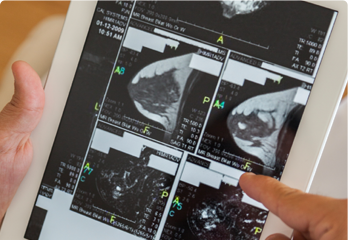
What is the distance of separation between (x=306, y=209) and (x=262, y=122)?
0.55 feet

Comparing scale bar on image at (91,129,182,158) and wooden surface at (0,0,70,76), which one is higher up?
wooden surface at (0,0,70,76)

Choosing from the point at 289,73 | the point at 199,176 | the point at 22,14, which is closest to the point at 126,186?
the point at 199,176

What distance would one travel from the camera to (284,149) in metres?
0.51

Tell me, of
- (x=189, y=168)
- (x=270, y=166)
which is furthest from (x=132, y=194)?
(x=270, y=166)

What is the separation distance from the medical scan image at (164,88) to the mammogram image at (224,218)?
0.16 m

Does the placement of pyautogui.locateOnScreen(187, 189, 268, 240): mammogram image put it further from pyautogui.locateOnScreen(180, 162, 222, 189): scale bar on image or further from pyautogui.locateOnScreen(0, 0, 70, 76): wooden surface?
pyautogui.locateOnScreen(0, 0, 70, 76): wooden surface

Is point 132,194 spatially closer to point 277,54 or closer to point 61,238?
point 61,238

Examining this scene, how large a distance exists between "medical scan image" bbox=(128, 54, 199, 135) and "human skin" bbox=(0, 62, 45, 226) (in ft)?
0.62

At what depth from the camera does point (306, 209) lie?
1.34 feet

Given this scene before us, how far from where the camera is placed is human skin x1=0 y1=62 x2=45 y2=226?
1.74 ft

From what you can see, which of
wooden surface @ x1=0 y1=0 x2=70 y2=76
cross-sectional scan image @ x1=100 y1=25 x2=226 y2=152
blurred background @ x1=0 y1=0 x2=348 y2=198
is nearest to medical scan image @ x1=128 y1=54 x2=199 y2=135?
cross-sectional scan image @ x1=100 y1=25 x2=226 y2=152

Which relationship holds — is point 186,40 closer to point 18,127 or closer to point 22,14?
point 18,127

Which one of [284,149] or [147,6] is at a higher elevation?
[147,6]

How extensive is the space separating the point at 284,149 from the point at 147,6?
0.37 m
